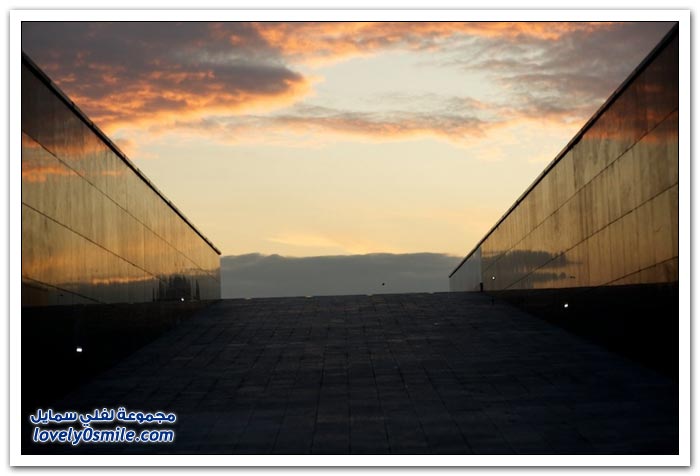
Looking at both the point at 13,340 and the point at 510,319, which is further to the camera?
the point at 510,319

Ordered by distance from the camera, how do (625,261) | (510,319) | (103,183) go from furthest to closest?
1. (510,319)
2. (103,183)
3. (625,261)

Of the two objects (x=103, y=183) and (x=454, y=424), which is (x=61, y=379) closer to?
(x=103, y=183)

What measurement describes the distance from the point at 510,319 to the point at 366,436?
Result: 18.9 meters

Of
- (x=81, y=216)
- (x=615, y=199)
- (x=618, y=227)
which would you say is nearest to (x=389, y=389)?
(x=618, y=227)

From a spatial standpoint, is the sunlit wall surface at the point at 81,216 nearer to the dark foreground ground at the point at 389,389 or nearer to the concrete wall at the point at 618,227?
the dark foreground ground at the point at 389,389

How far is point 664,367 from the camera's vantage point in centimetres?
2581

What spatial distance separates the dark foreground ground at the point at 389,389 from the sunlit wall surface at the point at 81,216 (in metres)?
2.75

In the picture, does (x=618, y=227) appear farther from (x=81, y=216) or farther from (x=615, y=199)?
(x=81, y=216)

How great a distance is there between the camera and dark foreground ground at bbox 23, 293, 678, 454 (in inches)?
810

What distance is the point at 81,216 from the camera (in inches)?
1102

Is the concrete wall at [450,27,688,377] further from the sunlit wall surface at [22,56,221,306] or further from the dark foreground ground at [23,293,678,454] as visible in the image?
the sunlit wall surface at [22,56,221,306]

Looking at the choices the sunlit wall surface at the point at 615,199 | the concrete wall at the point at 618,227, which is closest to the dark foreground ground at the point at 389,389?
the concrete wall at the point at 618,227

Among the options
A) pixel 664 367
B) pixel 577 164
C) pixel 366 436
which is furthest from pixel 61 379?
pixel 577 164

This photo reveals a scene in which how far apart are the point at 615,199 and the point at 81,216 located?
1537cm
